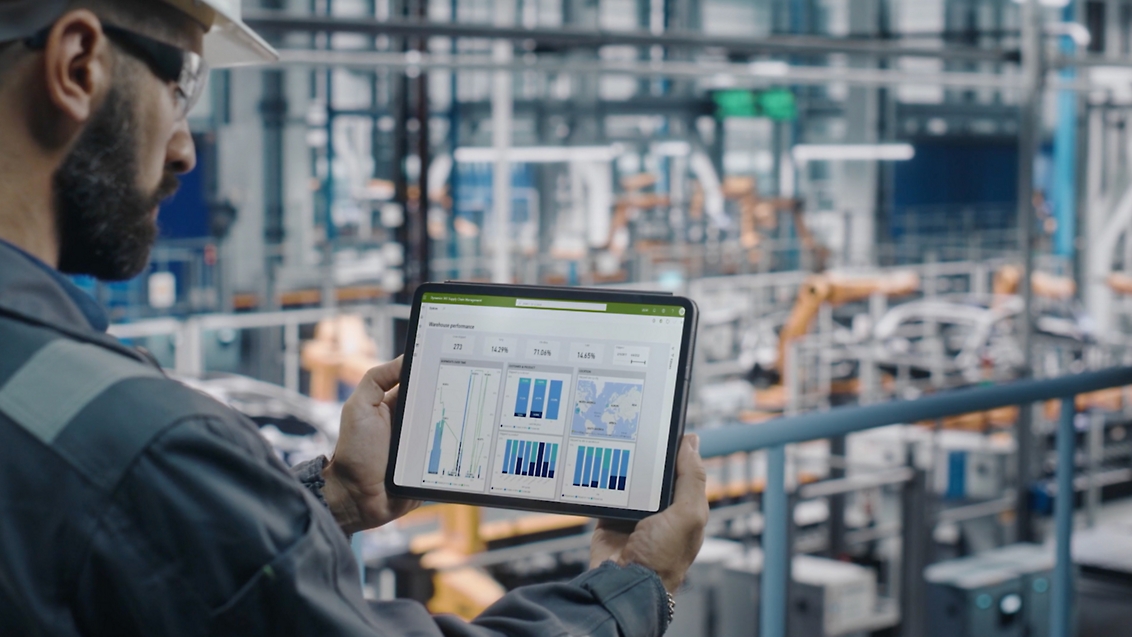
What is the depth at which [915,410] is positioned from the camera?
2.08 metres

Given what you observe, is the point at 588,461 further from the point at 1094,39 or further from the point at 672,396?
→ the point at 1094,39

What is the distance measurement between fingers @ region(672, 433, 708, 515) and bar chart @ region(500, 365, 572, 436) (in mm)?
123

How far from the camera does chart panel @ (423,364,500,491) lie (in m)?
1.22

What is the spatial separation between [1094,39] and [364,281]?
8.48m

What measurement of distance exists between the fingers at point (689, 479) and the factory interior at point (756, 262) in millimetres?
546

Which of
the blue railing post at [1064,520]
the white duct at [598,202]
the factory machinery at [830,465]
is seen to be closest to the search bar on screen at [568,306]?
the blue railing post at [1064,520]

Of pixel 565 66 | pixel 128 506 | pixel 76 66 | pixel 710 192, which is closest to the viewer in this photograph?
pixel 128 506

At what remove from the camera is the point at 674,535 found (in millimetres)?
1113

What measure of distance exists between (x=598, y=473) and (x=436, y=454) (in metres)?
0.17

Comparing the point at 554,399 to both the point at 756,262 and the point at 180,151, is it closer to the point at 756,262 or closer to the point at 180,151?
the point at 180,151

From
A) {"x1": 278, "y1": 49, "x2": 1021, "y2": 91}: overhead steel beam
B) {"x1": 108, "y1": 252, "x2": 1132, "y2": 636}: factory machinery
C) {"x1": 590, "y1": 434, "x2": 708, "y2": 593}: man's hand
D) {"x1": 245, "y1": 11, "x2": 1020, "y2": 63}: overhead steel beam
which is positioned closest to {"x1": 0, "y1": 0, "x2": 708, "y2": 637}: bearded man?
{"x1": 590, "y1": 434, "x2": 708, "y2": 593}: man's hand

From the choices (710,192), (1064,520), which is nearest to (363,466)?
(1064,520)

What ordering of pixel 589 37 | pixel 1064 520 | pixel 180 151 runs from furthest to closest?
pixel 589 37, pixel 1064 520, pixel 180 151

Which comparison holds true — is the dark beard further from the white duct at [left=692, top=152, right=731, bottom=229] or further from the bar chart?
the white duct at [left=692, top=152, right=731, bottom=229]
